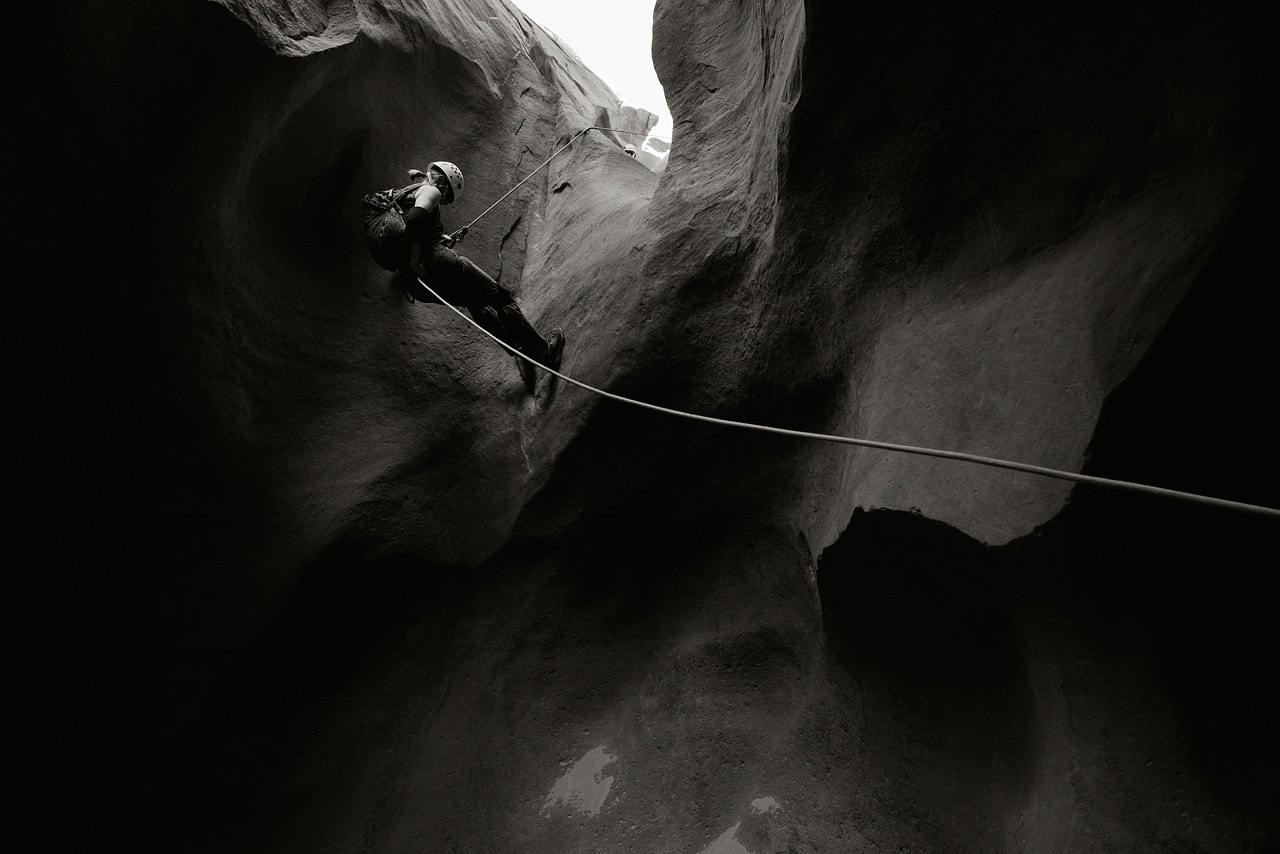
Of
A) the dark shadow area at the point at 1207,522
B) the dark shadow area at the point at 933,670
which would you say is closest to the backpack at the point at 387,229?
the dark shadow area at the point at 933,670

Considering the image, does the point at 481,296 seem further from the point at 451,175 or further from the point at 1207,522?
the point at 1207,522

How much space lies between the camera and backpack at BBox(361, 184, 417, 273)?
5.23 m

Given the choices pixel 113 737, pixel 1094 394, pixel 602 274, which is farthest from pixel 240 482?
pixel 1094 394

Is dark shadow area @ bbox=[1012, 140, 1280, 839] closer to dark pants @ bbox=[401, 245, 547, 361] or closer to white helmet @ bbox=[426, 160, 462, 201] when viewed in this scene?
dark pants @ bbox=[401, 245, 547, 361]

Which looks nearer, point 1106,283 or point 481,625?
point 1106,283

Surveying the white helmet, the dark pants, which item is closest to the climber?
the dark pants

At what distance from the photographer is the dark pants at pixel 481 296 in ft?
17.3

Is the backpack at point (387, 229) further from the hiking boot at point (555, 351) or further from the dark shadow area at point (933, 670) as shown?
the dark shadow area at point (933, 670)

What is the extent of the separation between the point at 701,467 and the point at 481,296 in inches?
81.5

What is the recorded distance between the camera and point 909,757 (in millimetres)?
3637

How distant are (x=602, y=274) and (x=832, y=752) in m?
3.46

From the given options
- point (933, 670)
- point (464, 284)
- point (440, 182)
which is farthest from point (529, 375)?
point (933, 670)

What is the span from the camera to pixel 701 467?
464 centimetres

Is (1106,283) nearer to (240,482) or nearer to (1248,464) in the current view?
(1248,464)
